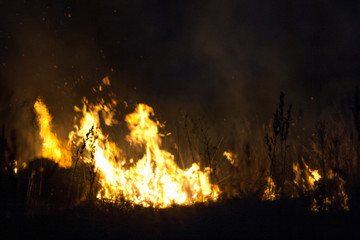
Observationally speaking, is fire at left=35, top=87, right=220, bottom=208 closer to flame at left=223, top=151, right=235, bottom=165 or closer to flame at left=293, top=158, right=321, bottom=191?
flame at left=223, top=151, right=235, bottom=165

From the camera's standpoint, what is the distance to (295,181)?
670cm

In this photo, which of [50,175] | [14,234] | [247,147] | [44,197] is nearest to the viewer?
[14,234]

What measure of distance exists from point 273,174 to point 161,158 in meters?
2.80

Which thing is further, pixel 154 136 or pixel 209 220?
pixel 154 136

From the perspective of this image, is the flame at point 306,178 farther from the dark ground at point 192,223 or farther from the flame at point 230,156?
the flame at point 230,156

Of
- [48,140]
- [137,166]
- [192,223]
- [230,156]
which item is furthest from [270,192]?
[48,140]

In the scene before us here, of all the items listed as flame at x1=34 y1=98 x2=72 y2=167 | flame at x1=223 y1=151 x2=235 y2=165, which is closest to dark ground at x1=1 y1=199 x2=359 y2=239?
flame at x1=223 y1=151 x2=235 y2=165

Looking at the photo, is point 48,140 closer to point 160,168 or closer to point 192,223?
point 160,168

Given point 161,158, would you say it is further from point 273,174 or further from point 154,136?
point 273,174

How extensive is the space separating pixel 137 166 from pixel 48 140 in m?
3.23

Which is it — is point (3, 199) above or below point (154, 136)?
below

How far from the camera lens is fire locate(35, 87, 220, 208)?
611 centimetres

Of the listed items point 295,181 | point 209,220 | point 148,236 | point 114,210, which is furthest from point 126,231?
point 295,181

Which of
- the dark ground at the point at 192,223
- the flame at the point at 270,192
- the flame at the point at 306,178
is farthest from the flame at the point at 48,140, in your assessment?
the flame at the point at 306,178
